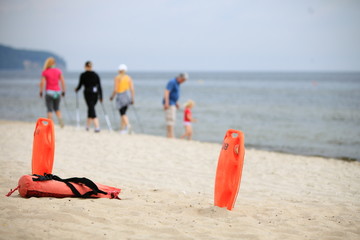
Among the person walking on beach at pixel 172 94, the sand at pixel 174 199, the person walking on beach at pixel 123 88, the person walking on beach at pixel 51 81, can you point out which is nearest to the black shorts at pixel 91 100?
the person walking on beach at pixel 123 88

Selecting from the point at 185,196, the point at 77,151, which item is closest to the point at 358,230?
the point at 185,196

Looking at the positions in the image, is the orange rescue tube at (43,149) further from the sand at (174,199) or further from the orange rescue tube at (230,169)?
the orange rescue tube at (230,169)

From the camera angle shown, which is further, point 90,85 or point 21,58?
point 21,58

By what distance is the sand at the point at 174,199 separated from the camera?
12.8 feet

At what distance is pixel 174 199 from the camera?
530cm

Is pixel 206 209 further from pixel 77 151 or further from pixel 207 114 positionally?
pixel 207 114

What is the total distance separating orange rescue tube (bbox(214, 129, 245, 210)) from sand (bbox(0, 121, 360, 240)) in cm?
17

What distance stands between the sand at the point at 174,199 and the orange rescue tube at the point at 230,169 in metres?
0.17

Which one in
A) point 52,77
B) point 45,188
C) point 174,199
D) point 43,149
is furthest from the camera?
point 52,77

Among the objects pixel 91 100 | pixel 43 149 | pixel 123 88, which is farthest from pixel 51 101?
pixel 43 149

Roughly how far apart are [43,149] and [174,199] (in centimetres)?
173

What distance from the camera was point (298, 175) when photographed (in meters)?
7.58

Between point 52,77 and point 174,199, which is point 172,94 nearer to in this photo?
point 52,77

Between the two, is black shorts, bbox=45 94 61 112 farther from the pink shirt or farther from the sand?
the sand
